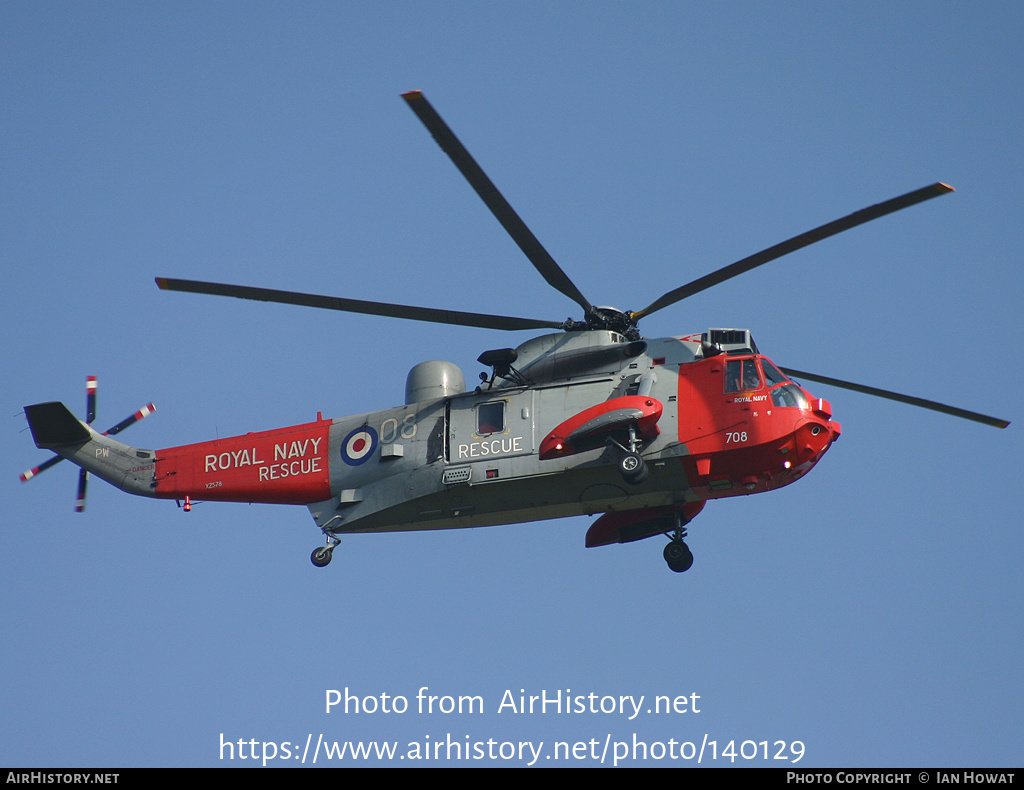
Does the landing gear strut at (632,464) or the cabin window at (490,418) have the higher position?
the cabin window at (490,418)

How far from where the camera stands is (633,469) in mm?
21984

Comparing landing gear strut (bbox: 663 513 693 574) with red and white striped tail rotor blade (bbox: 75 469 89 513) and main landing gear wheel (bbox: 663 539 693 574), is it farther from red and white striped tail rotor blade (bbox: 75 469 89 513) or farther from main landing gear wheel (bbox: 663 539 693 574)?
red and white striped tail rotor blade (bbox: 75 469 89 513)

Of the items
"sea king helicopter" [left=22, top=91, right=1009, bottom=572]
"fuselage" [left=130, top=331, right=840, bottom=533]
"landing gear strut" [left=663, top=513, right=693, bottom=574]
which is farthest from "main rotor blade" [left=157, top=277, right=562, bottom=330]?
"landing gear strut" [left=663, top=513, right=693, bottom=574]

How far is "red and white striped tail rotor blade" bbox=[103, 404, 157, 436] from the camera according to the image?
27.2m

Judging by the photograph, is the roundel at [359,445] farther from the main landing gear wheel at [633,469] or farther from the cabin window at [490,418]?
the main landing gear wheel at [633,469]

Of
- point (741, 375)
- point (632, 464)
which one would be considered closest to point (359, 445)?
point (632, 464)

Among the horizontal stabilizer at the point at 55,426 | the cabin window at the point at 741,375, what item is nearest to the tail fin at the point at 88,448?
the horizontal stabilizer at the point at 55,426

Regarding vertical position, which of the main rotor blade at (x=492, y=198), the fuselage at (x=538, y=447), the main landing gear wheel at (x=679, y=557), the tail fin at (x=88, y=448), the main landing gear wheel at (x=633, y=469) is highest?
the main rotor blade at (x=492, y=198)

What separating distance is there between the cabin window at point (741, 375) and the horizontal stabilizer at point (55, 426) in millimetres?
14184

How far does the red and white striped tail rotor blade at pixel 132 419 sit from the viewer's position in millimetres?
27219

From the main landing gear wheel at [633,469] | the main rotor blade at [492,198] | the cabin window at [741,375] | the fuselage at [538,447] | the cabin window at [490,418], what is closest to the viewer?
the main rotor blade at [492,198]

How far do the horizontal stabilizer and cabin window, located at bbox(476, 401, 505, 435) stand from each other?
30.8 feet
